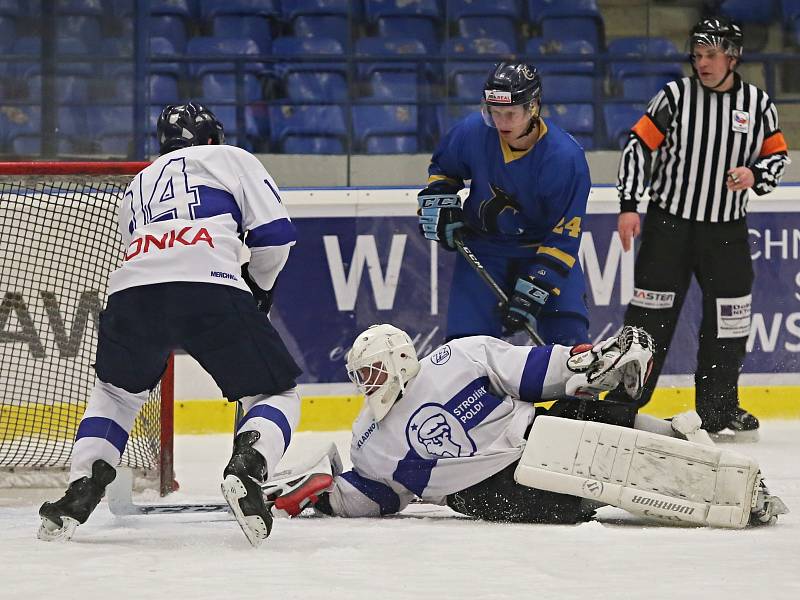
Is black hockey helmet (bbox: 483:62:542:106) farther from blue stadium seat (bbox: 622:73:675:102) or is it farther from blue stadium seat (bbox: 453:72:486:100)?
blue stadium seat (bbox: 622:73:675:102)

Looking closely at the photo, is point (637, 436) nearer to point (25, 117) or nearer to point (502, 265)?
point (502, 265)

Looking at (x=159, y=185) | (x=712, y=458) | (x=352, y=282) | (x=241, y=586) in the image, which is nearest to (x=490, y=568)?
(x=241, y=586)

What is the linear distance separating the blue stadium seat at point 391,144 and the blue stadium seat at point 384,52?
0.80ft

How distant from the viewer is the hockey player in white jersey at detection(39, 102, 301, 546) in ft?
10.4

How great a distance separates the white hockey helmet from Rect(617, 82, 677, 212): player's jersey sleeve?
6.19 feet

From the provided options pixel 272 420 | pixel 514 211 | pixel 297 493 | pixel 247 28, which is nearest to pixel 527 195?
pixel 514 211

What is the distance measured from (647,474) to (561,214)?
1.15 m

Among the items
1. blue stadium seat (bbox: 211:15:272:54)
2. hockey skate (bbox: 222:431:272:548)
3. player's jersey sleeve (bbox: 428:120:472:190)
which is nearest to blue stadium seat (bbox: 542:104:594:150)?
blue stadium seat (bbox: 211:15:272:54)

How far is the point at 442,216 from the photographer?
4.44 meters

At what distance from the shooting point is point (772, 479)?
14.1 ft

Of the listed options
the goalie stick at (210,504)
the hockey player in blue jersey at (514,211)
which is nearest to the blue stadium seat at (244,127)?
the hockey player in blue jersey at (514,211)

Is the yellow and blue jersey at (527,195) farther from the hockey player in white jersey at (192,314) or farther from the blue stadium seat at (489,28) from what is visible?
the blue stadium seat at (489,28)

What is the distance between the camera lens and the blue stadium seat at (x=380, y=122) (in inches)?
223

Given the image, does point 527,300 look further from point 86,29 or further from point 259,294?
point 86,29
